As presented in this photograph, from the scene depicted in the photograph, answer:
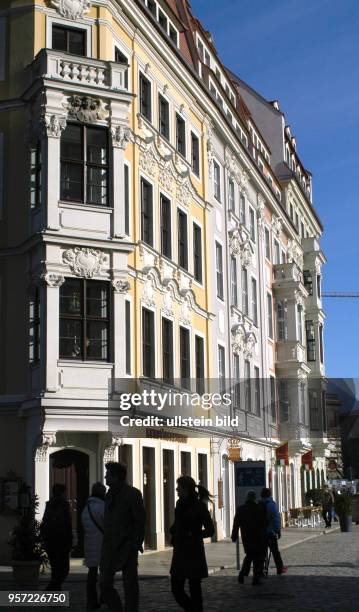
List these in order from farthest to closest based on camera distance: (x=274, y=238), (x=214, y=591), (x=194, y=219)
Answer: (x=274, y=238), (x=194, y=219), (x=214, y=591)

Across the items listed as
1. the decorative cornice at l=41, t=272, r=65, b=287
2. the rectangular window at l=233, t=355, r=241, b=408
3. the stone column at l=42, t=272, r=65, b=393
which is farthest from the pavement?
the rectangular window at l=233, t=355, r=241, b=408

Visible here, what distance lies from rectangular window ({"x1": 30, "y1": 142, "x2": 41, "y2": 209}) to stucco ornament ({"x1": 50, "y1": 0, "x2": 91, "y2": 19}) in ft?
12.9

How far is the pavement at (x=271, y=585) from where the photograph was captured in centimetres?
1540

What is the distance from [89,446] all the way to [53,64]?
986 cm

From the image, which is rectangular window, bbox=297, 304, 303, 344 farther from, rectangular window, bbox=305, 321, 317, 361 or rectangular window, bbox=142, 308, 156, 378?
rectangular window, bbox=142, 308, 156, 378

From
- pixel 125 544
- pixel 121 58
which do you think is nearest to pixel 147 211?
pixel 121 58

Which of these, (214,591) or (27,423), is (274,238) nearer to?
(27,423)

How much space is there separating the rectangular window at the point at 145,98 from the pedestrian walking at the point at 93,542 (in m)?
18.4

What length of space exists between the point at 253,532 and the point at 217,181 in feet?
75.0

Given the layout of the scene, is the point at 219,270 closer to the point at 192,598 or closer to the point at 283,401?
the point at 283,401

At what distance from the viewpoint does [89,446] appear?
2639 cm

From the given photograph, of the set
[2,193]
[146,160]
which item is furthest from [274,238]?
[2,193]

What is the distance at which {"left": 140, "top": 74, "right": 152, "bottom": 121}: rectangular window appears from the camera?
3120cm

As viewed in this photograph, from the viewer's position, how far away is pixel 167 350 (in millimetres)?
31859
